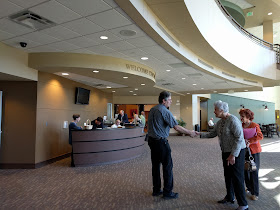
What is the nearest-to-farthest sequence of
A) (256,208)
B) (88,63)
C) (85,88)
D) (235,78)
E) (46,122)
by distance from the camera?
1. (256,208)
2. (88,63)
3. (46,122)
4. (85,88)
5. (235,78)

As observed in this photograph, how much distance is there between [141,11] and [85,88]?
20.0 feet

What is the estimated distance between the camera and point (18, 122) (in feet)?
20.2

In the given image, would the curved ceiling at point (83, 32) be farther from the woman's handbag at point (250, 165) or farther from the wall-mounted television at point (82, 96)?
the woman's handbag at point (250, 165)

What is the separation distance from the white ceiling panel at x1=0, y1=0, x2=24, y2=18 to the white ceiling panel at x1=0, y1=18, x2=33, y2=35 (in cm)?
27

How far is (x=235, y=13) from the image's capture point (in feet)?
44.4

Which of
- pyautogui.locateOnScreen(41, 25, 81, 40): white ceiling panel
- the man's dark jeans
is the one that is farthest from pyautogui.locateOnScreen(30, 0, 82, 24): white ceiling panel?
the man's dark jeans

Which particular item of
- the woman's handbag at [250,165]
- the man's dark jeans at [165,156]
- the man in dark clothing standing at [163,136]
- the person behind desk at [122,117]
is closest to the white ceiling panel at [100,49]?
the man in dark clothing standing at [163,136]

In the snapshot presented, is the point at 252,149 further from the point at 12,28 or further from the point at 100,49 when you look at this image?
the point at 12,28

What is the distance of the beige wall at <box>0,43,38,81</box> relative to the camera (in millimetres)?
5066

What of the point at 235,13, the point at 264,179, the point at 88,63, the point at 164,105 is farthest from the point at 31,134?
the point at 235,13

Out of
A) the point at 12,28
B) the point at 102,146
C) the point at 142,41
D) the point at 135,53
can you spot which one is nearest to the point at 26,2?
the point at 12,28

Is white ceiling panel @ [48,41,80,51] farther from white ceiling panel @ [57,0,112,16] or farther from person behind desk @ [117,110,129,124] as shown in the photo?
person behind desk @ [117,110,129,124]

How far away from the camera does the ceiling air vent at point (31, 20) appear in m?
3.68

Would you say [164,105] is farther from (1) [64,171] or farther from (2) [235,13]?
(2) [235,13]
